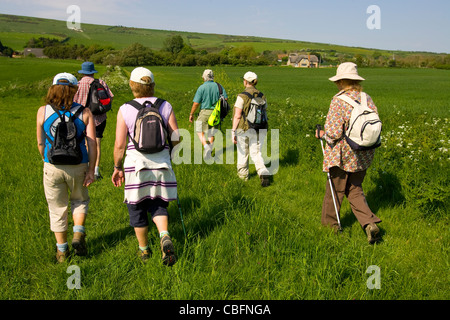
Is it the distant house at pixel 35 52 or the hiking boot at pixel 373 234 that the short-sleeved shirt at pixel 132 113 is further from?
the distant house at pixel 35 52

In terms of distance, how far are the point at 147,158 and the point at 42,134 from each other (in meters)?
1.19

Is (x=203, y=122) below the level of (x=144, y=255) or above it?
above

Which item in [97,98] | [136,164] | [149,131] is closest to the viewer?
[149,131]

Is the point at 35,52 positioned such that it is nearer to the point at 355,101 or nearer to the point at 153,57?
the point at 153,57

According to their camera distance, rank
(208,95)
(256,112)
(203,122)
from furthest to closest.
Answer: (203,122)
(208,95)
(256,112)

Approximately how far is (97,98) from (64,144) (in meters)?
3.23

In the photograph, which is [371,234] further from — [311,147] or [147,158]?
[311,147]

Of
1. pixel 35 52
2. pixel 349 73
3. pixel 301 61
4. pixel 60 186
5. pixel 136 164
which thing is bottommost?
pixel 60 186

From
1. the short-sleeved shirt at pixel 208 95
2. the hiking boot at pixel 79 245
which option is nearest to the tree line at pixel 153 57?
the short-sleeved shirt at pixel 208 95

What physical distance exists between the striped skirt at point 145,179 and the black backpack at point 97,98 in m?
3.47

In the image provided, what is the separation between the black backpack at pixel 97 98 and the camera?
6.34 meters

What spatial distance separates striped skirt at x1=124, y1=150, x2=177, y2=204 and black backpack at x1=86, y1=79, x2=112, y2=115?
3475mm

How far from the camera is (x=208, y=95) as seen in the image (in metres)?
7.89

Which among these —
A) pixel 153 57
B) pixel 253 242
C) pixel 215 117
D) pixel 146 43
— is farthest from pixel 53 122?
pixel 146 43
